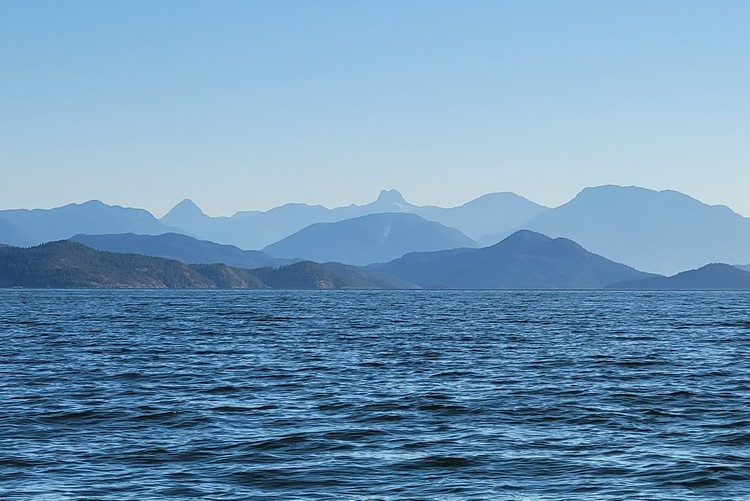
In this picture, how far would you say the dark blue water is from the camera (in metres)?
28.3

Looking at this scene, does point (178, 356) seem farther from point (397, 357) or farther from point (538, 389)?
point (538, 389)

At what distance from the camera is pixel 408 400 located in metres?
44.8

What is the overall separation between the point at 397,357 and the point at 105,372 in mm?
20284

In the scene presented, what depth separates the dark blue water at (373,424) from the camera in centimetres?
2831

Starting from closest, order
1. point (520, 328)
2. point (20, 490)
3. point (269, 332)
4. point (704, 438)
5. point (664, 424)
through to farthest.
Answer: point (20, 490) < point (704, 438) < point (664, 424) < point (269, 332) < point (520, 328)

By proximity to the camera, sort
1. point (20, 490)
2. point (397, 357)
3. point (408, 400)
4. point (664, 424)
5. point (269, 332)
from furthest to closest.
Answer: point (269, 332) < point (397, 357) < point (408, 400) < point (664, 424) < point (20, 490)

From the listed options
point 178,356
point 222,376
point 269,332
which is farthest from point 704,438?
point 269,332

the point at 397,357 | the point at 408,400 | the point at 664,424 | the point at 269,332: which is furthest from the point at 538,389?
the point at 269,332

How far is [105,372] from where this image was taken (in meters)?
57.4

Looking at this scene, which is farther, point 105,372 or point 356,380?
point 105,372

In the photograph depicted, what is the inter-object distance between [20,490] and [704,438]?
73.1 feet

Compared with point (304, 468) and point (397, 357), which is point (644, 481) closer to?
point (304, 468)

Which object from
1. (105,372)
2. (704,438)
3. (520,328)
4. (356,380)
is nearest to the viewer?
(704,438)

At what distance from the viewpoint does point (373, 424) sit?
3816 cm
